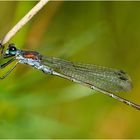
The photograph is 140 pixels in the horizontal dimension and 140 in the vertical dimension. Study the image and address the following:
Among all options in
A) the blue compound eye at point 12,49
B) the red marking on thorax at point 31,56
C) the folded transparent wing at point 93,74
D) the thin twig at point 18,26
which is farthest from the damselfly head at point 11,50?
the thin twig at point 18,26

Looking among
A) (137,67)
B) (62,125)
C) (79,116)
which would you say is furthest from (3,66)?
(137,67)

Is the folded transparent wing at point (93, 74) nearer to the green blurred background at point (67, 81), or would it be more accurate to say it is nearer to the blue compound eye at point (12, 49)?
the green blurred background at point (67, 81)

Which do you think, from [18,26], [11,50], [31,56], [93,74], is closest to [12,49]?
[11,50]

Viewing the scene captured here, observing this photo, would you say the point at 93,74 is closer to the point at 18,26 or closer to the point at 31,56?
the point at 31,56

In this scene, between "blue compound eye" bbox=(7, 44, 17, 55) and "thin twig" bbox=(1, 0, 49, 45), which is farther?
"blue compound eye" bbox=(7, 44, 17, 55)

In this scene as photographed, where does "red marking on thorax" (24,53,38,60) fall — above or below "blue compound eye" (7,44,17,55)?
above

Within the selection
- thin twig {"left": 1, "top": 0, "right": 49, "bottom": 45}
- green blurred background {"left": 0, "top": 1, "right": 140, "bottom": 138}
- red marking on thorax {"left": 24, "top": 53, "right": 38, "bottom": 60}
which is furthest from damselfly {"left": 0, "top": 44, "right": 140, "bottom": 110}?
thin twig {"left": 1, "top": 0, "right": 49, "bottom": 45}

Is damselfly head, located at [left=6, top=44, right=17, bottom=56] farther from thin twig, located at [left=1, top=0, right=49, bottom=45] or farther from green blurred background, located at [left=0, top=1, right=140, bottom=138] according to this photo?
thin twig, located at [left=1, top=0, right=49, bottom=45]
